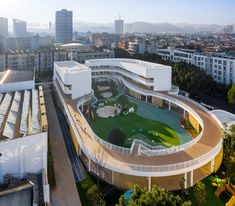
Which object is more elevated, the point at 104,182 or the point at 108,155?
the point at 108,155

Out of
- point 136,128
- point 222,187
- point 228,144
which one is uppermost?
point 228,144

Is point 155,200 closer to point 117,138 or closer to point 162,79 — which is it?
point 117,138

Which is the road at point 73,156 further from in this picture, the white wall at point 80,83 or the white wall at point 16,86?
the white wall at point 16,86

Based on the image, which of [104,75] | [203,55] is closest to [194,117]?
[104,75]

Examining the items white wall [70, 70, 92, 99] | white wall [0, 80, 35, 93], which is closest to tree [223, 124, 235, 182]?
white wall [70, 70, 92, 99]

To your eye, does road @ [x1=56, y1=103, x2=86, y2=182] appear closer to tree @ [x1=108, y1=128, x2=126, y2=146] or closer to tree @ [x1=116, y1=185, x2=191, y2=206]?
tree @ [x1=108, y1=128, x2=126, y2=146]

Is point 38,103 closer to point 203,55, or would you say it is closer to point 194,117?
point 194,117

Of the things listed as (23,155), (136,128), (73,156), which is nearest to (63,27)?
(136,128)
